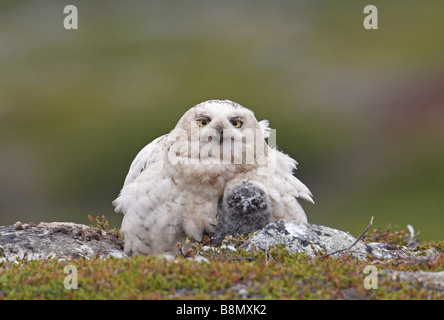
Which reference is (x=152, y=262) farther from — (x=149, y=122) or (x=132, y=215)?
(x=149, y=122)

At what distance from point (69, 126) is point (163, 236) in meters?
21.0

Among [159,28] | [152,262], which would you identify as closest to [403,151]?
[159,28]

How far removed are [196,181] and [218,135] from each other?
711 millimetres

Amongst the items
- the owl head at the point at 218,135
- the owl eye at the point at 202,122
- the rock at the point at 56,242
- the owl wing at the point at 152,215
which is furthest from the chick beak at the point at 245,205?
the rock at the point at 56,242

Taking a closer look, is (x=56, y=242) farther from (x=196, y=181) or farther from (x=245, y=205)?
(x=245, y=205)

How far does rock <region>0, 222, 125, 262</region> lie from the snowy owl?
1.67ft

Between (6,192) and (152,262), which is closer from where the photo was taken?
(152,262)

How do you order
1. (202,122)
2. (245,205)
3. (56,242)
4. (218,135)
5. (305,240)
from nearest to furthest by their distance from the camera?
(305,240) < (245,205) < (218,135) < (202,122) < (56,242)

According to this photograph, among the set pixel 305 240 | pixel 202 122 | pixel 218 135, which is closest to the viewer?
pixel 305 240

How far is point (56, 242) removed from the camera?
10.6m

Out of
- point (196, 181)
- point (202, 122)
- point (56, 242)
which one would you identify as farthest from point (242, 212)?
point (56, 242)

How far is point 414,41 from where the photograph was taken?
37.9 m

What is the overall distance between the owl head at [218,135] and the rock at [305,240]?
1.25 m
